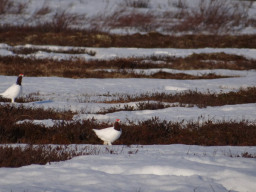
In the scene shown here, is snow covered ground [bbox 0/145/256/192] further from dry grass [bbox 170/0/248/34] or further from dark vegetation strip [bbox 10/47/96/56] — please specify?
dry grass [bbox 170/0/248/34]

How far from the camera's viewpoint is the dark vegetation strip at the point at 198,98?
36.0ft

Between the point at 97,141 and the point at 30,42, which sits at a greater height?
the point at 30,42

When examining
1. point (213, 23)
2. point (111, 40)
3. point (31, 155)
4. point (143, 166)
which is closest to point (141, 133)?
point (31, 155)

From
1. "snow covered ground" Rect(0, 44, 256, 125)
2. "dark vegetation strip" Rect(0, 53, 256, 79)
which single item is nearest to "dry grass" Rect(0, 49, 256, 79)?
"dark vegetation strip" Rect(0, 53, 256, 79)

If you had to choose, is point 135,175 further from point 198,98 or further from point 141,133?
point 198,98

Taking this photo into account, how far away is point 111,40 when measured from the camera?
25797mm

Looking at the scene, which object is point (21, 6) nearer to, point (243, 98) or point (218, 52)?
point (218, 52)

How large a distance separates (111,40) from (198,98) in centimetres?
1493

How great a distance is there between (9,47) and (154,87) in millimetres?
10715

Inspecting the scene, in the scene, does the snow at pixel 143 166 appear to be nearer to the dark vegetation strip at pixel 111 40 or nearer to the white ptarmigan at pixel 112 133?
the white ptarmigan at pixel 112 133

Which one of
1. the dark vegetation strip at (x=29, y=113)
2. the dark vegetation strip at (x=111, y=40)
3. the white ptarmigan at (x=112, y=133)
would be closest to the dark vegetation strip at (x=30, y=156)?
the white ptarmigan at (x=112, y=133)

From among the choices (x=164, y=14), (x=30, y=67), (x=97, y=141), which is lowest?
(x=97, y=141)

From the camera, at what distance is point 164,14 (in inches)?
1609

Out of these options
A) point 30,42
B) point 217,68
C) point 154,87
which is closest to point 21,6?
point 30,42
